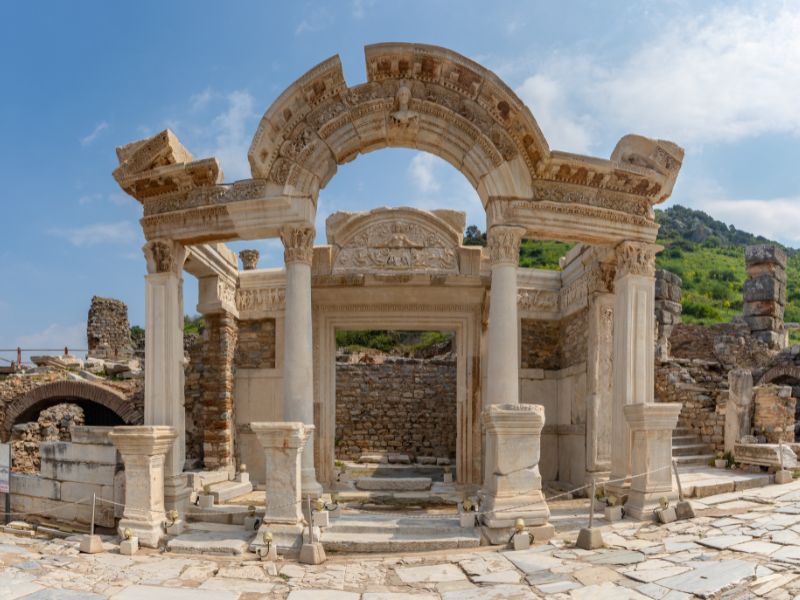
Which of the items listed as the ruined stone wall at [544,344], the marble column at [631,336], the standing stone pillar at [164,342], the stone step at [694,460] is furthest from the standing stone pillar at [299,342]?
the stone step at [694,460]

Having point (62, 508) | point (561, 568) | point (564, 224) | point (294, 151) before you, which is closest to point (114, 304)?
point (62, 508)

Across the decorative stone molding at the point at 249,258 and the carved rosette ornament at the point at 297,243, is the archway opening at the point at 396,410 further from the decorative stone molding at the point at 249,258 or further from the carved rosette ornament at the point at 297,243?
the carved rosette ornament at the point at 297,243

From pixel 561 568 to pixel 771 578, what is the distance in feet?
5.99

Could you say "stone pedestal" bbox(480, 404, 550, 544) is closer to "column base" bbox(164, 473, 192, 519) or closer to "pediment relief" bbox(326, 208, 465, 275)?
"column base" bbox(164, 473, 192, 519)

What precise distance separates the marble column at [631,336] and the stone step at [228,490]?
5.78 m

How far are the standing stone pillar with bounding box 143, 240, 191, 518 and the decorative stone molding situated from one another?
3.68 metres

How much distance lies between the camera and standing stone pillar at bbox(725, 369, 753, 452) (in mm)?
12172

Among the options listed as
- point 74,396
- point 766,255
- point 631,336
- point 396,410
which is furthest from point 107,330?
point 766,255

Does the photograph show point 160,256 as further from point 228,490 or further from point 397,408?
point 397,408

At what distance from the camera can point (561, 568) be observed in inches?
250

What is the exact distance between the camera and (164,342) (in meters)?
9.23

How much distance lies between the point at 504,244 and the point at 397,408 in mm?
10081

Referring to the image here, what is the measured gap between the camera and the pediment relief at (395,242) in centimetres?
1172

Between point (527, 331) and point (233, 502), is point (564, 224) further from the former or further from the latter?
point (233, 502)
